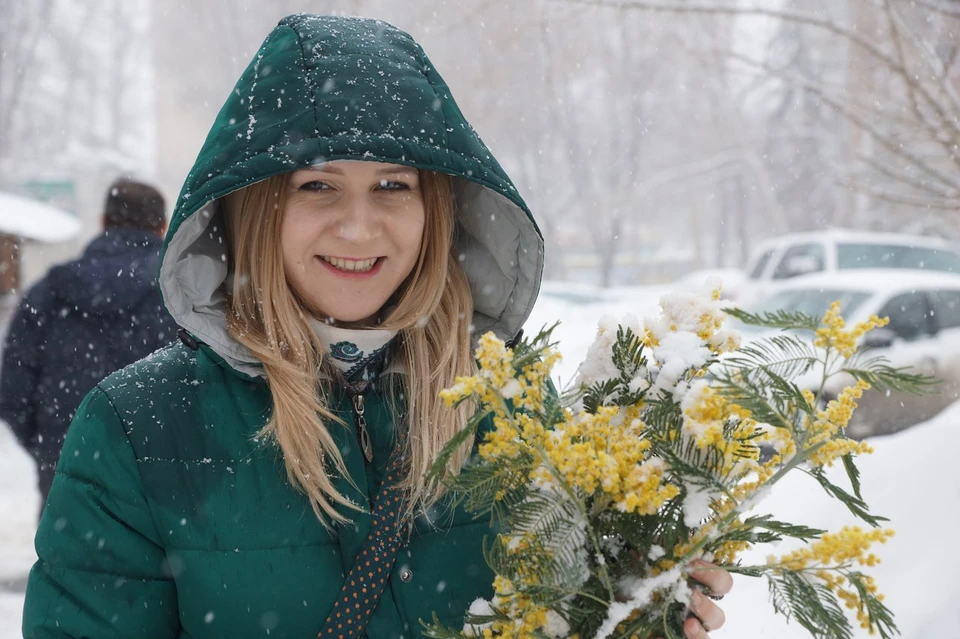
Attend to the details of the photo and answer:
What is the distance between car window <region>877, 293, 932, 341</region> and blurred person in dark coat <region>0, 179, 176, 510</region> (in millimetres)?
6737

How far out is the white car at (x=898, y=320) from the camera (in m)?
7.24

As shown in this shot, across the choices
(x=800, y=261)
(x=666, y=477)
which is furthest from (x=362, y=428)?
(x=800, y=261)

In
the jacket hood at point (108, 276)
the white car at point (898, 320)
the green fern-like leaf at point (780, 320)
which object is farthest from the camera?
the white car at point (898, 320)

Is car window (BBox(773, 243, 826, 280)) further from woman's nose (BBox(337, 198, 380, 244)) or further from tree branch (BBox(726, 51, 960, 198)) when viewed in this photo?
woman's nose (BBox(337, 198, 380, 244))

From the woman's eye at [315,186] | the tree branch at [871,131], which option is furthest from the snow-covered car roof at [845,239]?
the woman's eye at [315,186]

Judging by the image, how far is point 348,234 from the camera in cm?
164

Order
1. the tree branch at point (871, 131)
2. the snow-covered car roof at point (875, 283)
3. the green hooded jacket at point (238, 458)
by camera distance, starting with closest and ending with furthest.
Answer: the green hooded jacket at point (238, 458)
the tree branch at point (871, 131)
the snow-covered car roof at point (875, 283)

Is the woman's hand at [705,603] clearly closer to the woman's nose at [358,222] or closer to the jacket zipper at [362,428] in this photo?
the jacket zipper at [362,428]

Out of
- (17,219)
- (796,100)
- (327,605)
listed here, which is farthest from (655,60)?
(327,605)

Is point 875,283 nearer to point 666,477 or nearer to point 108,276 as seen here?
point 108,276

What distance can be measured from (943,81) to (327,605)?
4111mm

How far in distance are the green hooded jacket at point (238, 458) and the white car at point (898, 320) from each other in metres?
5.72

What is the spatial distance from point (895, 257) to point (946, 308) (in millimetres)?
6353

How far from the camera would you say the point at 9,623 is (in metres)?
4.28
